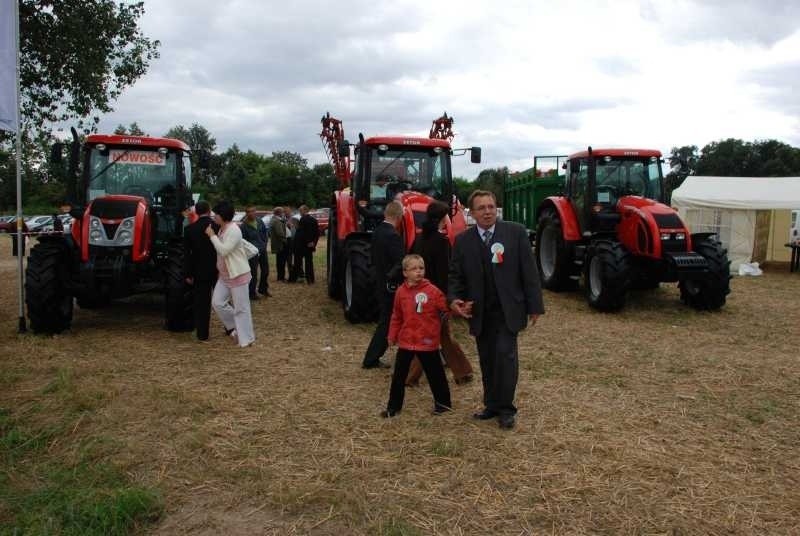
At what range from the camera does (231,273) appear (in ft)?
21.4

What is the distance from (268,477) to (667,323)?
6375 millimetres

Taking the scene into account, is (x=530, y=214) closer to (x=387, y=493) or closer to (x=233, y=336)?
(x=233, y=336)

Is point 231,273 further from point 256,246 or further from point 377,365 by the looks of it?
point 256,246

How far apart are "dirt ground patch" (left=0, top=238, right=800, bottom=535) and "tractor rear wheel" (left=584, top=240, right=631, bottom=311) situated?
126 cm

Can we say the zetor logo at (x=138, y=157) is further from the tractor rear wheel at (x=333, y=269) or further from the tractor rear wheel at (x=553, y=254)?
the tractor rear wheel at (x=553, y=254)

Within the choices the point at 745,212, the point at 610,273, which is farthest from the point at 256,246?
Result: the point at 745,212

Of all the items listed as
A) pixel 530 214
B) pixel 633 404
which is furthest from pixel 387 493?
pixel 530 214

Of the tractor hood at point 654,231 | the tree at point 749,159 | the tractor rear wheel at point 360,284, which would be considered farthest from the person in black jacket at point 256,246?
the tree at point 749,159

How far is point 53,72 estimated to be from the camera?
471 inches

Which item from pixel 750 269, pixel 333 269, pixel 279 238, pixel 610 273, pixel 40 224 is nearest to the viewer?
pixel 610 273

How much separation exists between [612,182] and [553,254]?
2.00 meters

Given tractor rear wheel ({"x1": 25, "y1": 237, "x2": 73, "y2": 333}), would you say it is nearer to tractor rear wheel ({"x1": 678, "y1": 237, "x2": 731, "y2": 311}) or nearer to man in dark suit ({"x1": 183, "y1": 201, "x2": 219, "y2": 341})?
man in dark suit ({"x1": 183, "y1": 201, "x2": 219, "y2": 341})

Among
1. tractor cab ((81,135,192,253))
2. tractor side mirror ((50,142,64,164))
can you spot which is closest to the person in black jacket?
tractor cab ((81,135,192,253))

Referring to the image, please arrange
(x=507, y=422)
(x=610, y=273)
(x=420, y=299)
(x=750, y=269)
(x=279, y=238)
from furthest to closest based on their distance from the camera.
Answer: (x=750, y=269) < (x=279, y=238) < (x=610, y=273) < (x=420, y=299) < (x=507, y=422)
